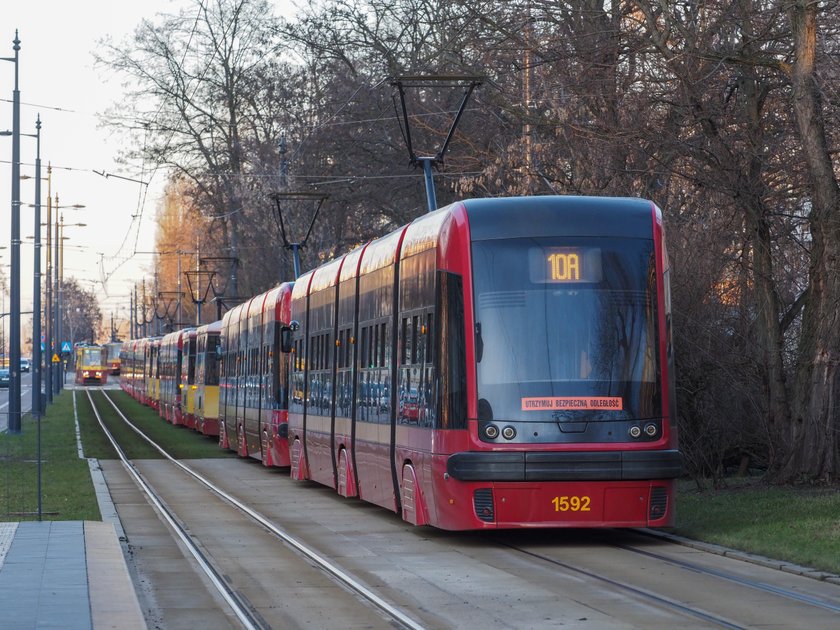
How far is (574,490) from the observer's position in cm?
1452

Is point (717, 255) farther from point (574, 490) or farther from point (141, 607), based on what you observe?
point (141, 607)

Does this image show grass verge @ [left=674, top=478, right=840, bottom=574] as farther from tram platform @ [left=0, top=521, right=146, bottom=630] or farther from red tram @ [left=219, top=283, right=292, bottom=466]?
red tram @ [left=219, top=283, right=292, bottom=466]

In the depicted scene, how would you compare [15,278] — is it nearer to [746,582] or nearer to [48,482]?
[48,482]

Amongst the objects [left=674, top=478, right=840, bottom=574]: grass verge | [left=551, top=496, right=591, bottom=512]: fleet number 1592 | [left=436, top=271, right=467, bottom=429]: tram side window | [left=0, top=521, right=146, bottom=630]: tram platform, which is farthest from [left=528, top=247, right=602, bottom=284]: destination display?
[left=0, top=521, right=146, bottom=630]: tram platform

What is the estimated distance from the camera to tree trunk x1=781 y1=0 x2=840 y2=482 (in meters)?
18.7

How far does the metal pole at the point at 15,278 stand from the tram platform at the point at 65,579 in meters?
24.1

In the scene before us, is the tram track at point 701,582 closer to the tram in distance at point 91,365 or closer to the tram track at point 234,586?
Result: the tram track at point 234,586

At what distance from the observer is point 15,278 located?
40.9 metres

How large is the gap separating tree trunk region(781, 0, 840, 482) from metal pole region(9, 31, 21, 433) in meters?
25.0

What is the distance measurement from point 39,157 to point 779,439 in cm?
2880

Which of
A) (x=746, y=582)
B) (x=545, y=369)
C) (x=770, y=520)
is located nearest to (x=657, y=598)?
(x=746, y=582)

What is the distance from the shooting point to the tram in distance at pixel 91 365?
118688mm

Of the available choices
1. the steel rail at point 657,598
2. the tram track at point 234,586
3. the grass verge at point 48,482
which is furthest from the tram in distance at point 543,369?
the grass verge at point 48,482

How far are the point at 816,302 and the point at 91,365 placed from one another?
341 ft
